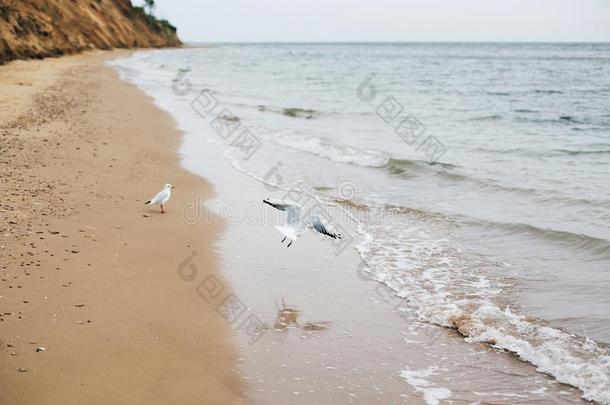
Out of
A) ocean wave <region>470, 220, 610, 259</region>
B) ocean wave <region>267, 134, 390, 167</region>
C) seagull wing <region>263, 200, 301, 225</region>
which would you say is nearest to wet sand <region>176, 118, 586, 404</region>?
seagull wing <region>263, 200, 301, 225</region>

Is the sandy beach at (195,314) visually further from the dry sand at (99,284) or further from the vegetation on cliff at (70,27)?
the vegetation on cliff at (70,27)

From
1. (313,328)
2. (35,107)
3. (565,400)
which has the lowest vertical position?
(35,107)

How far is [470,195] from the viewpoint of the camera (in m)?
10.6

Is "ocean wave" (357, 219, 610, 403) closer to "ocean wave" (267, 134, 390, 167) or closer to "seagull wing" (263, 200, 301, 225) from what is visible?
"seagull wing" (263, 200, 301, 225)

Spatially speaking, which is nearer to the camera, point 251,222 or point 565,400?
point 565,400

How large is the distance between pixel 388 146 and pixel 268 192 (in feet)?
19.9

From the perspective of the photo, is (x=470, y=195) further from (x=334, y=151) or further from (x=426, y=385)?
(x=426, y=385)

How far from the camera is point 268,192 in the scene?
33.7 feet

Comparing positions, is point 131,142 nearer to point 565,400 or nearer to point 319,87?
point 565,400

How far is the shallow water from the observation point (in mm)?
5617

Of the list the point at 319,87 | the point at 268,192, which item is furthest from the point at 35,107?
the point at 319,87

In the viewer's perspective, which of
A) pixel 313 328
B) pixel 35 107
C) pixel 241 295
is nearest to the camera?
pixel 313 328

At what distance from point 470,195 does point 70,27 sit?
161 ft

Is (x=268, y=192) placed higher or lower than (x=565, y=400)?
lower
